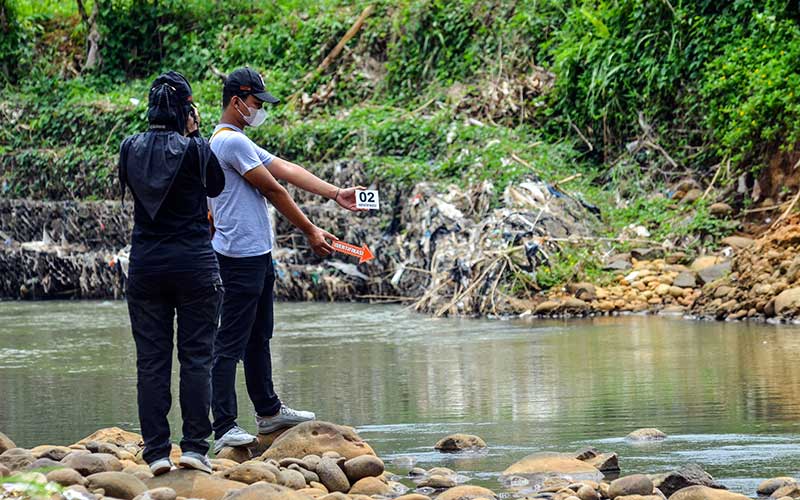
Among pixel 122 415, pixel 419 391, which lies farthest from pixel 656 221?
pixel 122 415

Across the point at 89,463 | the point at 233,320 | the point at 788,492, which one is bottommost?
the point at 788,492

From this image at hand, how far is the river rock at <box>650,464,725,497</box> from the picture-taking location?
19.3 ft

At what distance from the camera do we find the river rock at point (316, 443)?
6.82 metres

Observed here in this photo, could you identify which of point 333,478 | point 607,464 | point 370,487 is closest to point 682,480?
point 607,464

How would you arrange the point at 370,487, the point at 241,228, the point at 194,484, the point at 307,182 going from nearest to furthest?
the point at 194,484 < the point at 370,487 < the point at 241,228 < the point at 307,182

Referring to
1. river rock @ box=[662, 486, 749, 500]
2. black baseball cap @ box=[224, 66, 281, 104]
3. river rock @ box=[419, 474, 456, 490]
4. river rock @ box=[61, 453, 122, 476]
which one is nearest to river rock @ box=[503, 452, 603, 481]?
river rock @ box=[419, 474, 456, 490]

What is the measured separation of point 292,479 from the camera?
239 inches

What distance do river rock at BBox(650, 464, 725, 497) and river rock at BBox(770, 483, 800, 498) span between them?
0.29 metres

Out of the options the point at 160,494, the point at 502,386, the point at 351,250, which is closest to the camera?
the point at 160,494

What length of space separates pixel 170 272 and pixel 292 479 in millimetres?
1070

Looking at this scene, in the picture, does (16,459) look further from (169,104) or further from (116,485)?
(169,104)

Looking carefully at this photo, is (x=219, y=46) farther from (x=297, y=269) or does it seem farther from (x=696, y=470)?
(x=696, y=470)

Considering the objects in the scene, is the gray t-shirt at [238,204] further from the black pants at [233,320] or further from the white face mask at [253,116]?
the white face mask at [253,116]

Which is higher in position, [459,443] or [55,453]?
[55,453]
